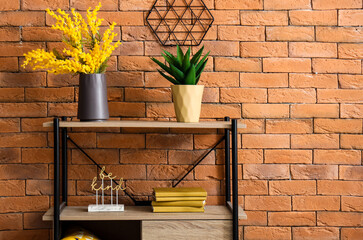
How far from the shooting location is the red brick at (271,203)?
208 centimetres

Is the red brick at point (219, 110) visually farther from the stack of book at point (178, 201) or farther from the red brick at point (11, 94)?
the red brick at point (11, 94)

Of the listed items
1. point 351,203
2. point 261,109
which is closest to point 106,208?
point 261,109

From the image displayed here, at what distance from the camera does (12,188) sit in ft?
6.70

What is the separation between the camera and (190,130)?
208 cm

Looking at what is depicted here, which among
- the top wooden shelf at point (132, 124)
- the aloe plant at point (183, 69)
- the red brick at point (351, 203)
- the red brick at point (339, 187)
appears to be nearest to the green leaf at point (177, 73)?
the aloe plant at point (183, 69)

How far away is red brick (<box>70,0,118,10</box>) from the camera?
2059 mm

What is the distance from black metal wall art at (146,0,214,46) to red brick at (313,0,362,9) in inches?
21.6

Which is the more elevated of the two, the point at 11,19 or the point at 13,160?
the point at 11,19

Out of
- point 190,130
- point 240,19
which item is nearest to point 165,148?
point 190,130

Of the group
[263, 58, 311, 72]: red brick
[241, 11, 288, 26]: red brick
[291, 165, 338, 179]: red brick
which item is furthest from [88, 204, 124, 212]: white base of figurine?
[241, 11, 288, 26]: red brick

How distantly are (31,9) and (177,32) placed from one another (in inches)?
29.2

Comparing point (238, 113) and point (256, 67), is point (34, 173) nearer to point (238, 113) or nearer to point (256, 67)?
point (238, 113)

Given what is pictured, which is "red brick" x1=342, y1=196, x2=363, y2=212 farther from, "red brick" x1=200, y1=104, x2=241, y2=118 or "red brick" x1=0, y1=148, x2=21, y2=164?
"red brick" x1=0, y1=148, x2=21, y2=164

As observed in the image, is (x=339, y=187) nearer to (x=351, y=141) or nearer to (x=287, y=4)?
(x=351, y=141)
